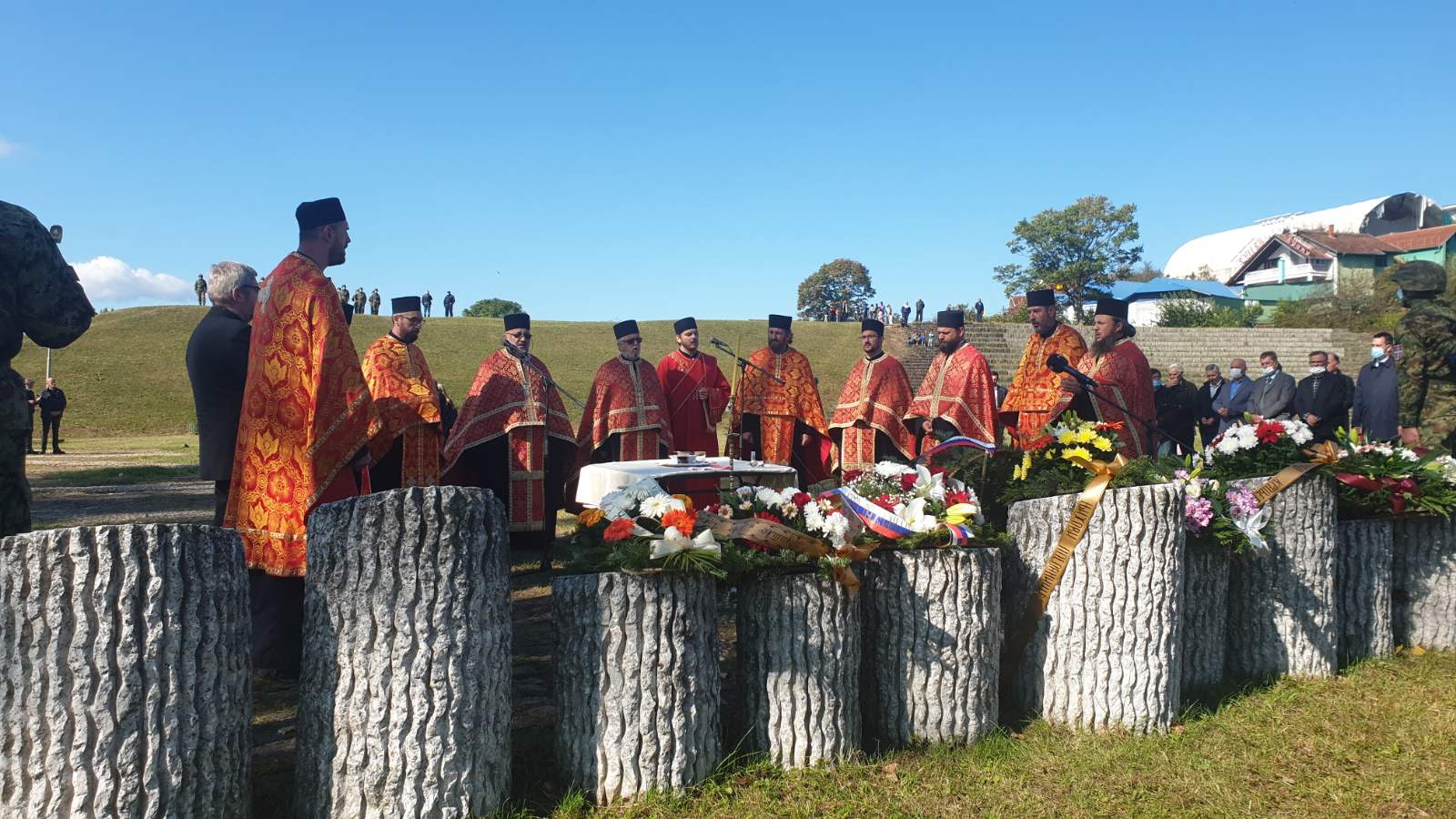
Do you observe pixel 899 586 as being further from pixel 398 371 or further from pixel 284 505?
pixel 398 371

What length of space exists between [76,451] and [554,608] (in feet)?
88.3

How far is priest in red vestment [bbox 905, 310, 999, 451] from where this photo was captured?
33.6 feet

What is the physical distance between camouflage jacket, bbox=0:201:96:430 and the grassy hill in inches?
1083

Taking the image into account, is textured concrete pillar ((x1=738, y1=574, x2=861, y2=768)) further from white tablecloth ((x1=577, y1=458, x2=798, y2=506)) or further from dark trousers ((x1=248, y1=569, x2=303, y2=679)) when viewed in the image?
white tablecloth ((x1=577, y1=458, x2=798, y2=506))

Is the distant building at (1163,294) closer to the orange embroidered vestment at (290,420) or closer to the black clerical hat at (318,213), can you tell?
the black clerical hat at (318,213)

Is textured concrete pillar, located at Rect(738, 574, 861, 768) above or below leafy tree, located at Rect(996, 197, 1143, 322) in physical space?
below

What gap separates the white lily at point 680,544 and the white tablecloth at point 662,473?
3.80m

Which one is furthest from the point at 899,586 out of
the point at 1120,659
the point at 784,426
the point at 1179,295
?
the point at 1179,295

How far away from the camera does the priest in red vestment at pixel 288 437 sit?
4984 millimetres

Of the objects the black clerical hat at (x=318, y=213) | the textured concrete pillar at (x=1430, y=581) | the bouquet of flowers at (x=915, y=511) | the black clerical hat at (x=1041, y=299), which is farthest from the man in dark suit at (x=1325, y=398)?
the black clerical hat at (x=318, y=213)

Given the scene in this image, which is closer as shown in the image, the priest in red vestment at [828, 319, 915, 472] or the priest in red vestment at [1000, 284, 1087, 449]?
the priest in red vestment at [1000, 284, 1087, 449]

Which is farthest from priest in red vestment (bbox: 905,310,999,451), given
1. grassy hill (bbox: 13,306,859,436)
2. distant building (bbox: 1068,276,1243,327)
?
distant building (bbox: 1068,276,1243,327)

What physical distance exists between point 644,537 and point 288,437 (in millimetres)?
2155

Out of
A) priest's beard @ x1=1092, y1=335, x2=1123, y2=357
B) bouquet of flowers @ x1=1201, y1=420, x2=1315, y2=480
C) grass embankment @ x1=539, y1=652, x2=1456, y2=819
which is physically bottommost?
grass embankment @ x1=539, y1=652, x2=1456, y2=819
